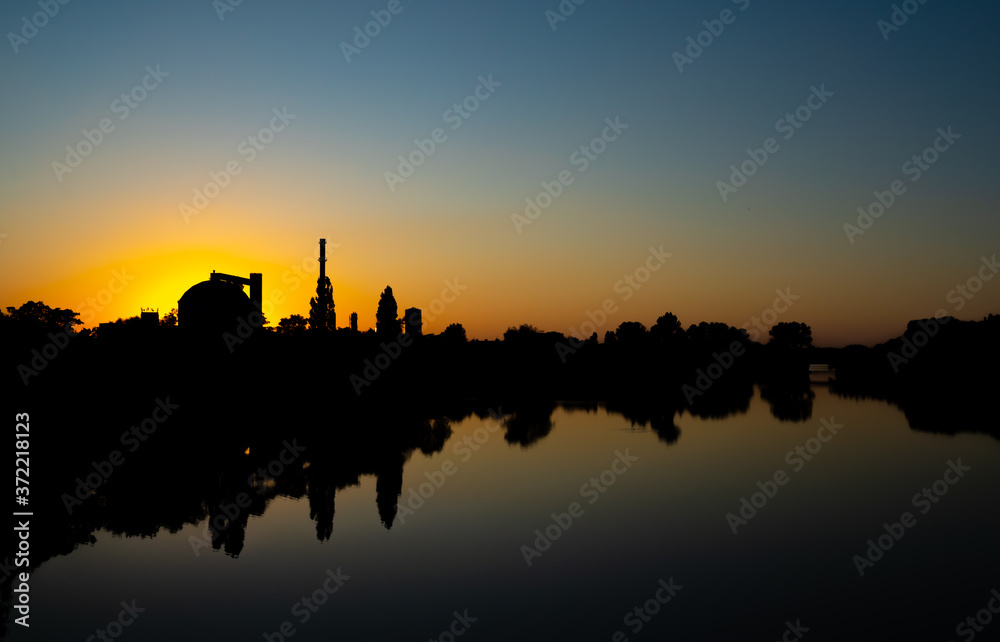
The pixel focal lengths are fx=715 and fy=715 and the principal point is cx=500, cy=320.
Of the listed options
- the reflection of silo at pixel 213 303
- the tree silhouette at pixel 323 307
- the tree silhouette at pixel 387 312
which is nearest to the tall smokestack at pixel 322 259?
the tree silhouette at pixel 323 307

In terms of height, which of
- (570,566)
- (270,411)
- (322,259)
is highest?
(322,259)

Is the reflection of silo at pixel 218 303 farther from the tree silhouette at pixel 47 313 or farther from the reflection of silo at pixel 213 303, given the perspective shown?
the tree silhouette at pixel 47 313

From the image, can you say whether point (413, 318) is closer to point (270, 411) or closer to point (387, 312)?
point (387, 312)

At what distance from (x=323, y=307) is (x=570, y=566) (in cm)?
10201

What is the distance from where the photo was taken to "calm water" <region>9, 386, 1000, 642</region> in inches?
639

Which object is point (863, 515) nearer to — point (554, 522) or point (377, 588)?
point (554, 522)

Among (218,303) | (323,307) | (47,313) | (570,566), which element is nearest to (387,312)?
(323,307)

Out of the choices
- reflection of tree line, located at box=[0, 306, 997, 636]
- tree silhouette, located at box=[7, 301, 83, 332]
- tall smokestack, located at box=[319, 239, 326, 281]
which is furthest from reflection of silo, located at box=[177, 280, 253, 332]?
→ tree silhouette, located at box=[7, 301, 83, 332]

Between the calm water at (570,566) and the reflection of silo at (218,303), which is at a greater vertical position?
the reflection of silo at (218,303)

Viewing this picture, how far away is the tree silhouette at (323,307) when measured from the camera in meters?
117

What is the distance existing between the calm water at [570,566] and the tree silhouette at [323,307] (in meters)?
84.4

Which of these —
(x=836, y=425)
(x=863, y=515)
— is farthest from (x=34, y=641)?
(x=836, y=425)

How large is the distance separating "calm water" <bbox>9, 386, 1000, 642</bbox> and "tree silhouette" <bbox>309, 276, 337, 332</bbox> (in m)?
84.4

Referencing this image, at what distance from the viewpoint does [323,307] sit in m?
117
